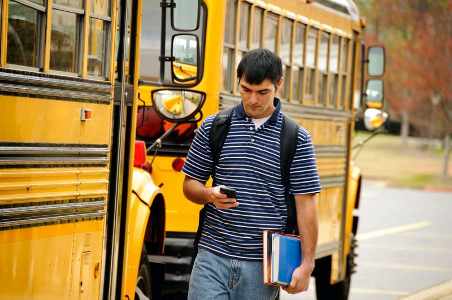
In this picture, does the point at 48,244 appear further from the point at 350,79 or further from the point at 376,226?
the point at 376,226

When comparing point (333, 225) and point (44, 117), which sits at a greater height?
point (44, 117)

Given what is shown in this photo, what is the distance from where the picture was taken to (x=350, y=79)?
44.0 feet

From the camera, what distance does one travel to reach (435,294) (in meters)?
12.8

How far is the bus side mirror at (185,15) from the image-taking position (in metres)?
7.46

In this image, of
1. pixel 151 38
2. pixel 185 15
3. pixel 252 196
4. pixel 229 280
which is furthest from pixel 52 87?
pixel 151 38

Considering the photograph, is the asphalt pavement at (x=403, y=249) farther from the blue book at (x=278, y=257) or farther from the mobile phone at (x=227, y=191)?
the mobile phone at (x=227, y=191)

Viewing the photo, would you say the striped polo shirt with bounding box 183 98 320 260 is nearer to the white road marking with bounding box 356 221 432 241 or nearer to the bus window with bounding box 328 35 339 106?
the bus window with bounding box 328 35 339 106

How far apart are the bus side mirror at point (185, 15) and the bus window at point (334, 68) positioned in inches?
203

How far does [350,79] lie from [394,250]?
574 cm

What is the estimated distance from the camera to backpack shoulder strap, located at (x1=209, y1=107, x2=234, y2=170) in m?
5.85

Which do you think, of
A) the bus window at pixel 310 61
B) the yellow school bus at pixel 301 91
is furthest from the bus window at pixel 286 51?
the bus window at pixel 310 61

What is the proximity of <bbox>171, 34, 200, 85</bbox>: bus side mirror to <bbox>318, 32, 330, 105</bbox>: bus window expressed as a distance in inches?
178

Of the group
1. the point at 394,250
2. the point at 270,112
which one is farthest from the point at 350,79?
the point at 270,112

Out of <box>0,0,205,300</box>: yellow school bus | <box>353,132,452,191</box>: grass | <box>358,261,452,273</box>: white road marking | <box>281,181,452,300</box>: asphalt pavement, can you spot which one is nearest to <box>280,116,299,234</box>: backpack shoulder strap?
<box>0,0,205,300</box>: yellow school bus
